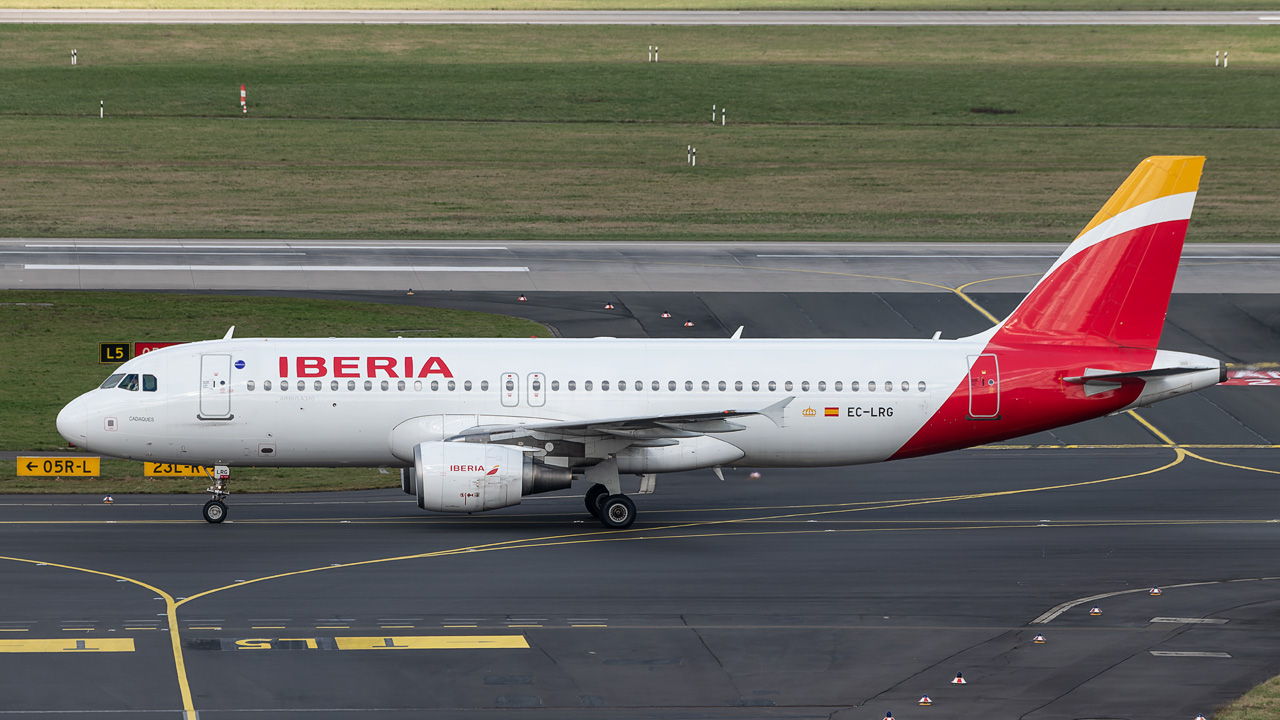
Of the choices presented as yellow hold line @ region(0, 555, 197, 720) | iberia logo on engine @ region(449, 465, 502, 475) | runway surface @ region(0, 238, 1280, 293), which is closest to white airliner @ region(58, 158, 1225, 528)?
iberia logo on engine @ region(449, 465, 502, 475)

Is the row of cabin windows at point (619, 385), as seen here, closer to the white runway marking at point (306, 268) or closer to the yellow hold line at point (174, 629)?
the yellow hold line at point (174, 629)

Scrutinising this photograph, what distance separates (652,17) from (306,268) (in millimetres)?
70411

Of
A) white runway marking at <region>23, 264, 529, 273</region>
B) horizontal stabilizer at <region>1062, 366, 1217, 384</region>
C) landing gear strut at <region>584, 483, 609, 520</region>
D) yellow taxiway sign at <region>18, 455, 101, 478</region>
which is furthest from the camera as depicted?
white runway marking at <region>23, 264, 529, 273</region>

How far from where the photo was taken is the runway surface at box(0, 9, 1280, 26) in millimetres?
122000

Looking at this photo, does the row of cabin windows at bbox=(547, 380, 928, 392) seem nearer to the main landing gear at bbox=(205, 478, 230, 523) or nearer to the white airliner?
the white airliner

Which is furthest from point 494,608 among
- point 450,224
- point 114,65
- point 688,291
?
point 114,65

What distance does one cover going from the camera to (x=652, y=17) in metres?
131

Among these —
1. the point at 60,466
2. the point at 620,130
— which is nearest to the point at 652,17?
the point at 620,130

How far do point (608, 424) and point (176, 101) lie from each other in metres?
74.3

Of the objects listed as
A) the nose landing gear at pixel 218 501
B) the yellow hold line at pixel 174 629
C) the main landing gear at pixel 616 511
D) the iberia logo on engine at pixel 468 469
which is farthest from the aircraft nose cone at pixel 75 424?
the main landing gear at pixel 616 511

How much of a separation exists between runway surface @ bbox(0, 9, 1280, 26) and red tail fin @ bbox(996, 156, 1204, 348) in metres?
92.5

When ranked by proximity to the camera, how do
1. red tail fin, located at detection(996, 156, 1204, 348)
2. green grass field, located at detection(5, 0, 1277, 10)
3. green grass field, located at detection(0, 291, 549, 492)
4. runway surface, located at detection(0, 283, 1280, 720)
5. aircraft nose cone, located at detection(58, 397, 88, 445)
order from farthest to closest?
green grass field, located at detection(5, 0, 1277, 10) → green grass field, located at detection(0, 291, 549, 492) → red tail fin, located at detection(996, 156, 1204, 348) → aircraft nose cone, located at detection(58, 397, 88, 445) → runway surface, located at detection(0, 283, 1280, 720)

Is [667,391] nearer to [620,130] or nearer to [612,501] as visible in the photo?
[612,501]

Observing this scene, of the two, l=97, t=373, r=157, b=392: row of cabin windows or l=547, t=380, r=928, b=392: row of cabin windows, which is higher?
l=97, t=373, r=157, b=392: row of cabin windows
